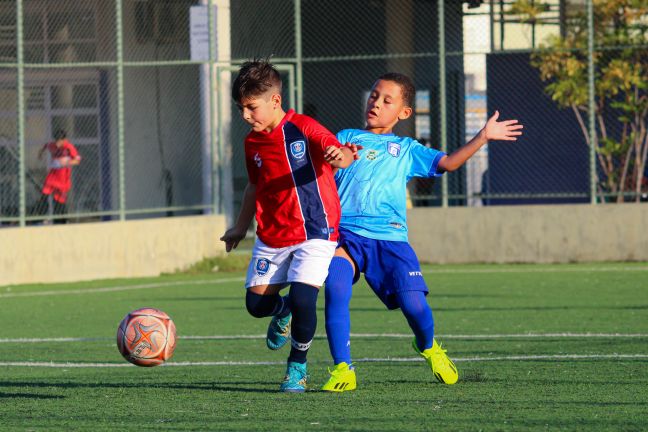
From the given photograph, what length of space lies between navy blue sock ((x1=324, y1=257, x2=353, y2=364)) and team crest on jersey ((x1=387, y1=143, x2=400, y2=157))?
0.66 m

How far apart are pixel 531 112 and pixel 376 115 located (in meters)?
16.6

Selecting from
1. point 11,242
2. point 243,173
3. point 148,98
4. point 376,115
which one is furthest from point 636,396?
point 243,173

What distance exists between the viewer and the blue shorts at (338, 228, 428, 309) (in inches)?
277

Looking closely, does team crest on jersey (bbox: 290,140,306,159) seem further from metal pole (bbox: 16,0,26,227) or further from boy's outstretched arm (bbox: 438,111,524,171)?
metal pole (bbox: 16,0,26,227)

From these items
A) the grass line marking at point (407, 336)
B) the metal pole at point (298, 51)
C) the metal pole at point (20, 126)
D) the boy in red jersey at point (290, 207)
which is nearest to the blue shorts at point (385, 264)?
the boy in red jersey at point (290, 207)

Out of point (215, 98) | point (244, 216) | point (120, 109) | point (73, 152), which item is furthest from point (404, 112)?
point (73, 152)

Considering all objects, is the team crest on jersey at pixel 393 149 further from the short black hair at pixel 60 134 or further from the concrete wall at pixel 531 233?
the short black hair at pixel 60 134

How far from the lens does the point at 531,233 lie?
17.8 m

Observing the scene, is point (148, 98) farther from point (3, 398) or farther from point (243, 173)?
point (3, 398)

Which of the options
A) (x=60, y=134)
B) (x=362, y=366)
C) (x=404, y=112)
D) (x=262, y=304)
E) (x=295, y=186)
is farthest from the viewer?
(x=60, y=134)

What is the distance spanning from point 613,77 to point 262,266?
42.7 feet

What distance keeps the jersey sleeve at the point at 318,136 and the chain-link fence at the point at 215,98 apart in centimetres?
993

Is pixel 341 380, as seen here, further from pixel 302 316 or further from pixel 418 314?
pixel 418 314

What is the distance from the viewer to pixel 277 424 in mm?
5562
